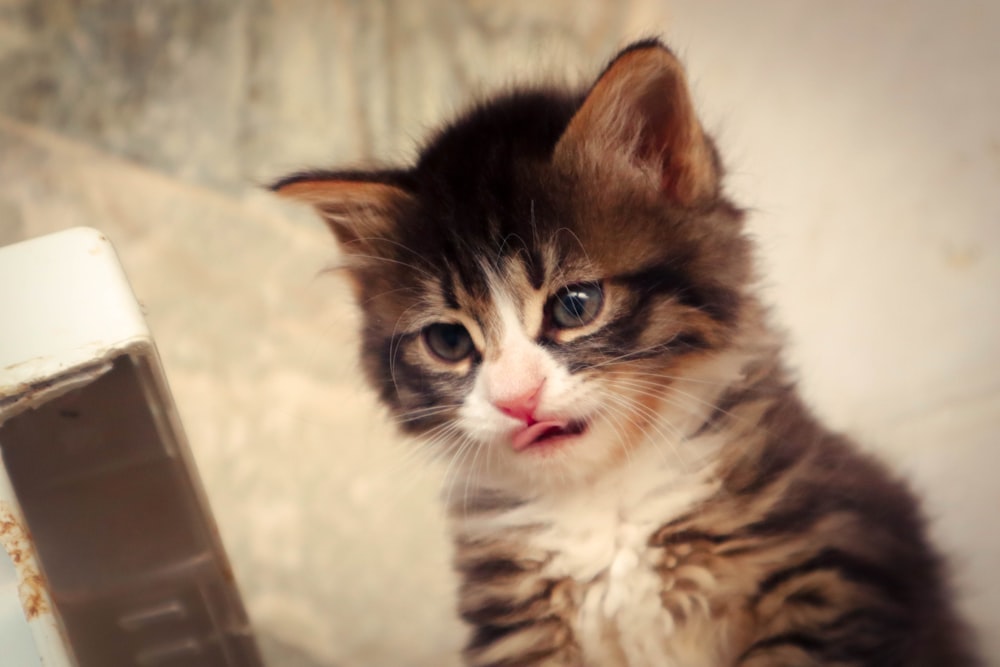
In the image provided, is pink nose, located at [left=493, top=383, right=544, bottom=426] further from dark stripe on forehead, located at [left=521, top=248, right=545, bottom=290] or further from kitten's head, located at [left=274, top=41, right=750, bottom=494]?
dark stripe on forehead, located at [left=521, top=248, right=545, bottom=290]

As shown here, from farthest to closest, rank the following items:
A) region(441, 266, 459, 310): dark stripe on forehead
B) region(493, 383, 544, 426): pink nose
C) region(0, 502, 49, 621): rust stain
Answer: region(441, 266, 459, 310): dark stripe on forehead → region(493, 383, 544, 426): pink nose → region(0, 502, 49, 621): rust stain

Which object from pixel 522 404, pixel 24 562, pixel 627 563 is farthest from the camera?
pixel 627 563

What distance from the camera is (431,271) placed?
108 centimetres

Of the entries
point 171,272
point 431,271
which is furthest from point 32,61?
point 431,271

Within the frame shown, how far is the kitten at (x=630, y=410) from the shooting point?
3.14ft

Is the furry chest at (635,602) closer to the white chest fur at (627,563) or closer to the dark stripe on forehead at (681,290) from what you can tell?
the white chest fur at (627,563)

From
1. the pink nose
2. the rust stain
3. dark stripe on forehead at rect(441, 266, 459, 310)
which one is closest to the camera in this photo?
the rust stain

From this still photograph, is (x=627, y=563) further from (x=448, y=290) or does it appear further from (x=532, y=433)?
(x=448, y=290)

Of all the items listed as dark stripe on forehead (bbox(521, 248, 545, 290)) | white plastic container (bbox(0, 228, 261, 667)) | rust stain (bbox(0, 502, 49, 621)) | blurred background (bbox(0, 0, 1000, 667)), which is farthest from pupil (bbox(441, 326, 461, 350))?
rust stain (bbox(0, 502, 49, 621))

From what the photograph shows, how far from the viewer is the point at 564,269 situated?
39.2 inches

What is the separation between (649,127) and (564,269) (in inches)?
8.1

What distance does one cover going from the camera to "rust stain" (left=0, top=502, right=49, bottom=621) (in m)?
0.76

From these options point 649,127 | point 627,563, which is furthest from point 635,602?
point 649,127

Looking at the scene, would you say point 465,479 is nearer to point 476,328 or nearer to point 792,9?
point 476,328
